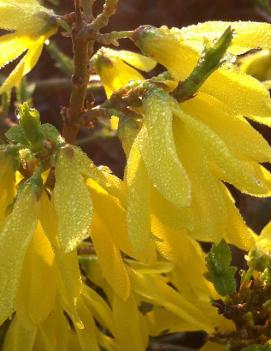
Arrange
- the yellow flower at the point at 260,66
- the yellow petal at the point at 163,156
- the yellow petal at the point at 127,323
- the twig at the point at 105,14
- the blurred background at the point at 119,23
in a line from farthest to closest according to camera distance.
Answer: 1. the blurred background at the point at 119,23
2. the yellow flower at the point at 260,66
3. the yellow petal at the point at 127,323
4. the twig at the point at 105,14
5. the yellow petal at the point at 163,156

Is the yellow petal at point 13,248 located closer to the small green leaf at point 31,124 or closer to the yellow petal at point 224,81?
the small green leaf at point 31,124

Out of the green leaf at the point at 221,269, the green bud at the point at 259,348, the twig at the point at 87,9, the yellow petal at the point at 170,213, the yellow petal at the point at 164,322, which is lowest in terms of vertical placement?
the yellow petal at the point at 164,322

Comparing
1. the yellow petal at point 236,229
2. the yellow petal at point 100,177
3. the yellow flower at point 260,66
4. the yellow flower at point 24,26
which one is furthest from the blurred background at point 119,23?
the yellow petal at point 100,177

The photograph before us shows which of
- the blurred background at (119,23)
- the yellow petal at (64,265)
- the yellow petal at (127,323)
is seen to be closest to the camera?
the yellow petal at (64,265)

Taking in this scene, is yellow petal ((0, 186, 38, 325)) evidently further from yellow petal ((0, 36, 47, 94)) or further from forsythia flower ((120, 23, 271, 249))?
yellow petal ((0, 36, 47, 94))

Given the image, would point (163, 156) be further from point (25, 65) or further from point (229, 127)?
point (25, 65)

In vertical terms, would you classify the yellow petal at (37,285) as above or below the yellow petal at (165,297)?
above

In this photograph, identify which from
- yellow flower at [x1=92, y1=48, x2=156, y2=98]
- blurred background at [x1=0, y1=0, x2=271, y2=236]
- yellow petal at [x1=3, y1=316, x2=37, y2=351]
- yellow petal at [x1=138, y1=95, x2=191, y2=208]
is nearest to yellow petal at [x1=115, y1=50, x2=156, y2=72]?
yellow flower at [x1=92, y1=48, x2=156, y2=98]

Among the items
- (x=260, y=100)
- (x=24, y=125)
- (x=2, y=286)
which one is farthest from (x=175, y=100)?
(x=2, y=286)
